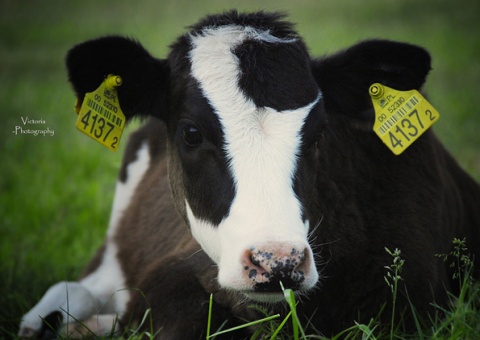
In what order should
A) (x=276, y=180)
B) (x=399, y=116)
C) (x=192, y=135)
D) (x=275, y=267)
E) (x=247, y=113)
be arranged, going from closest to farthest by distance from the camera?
(x=275, y=267) → (x=276, y=180) → (x=247, y=113) → (x=192, y=135) → (x=399, y=116)

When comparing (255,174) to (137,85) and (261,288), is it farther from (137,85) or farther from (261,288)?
(137,85)

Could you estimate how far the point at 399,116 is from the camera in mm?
→ 4363

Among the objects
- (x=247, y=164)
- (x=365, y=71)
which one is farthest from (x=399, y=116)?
(x=247, y=164)

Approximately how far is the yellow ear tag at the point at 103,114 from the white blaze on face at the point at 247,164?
1.72 feet

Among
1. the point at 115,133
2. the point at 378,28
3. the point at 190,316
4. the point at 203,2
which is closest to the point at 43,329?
the point at 190,316

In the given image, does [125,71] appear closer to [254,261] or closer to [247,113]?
[247,113]

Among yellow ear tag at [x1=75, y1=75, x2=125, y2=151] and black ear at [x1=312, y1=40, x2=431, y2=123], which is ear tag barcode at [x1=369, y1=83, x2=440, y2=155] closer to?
black ear at [x1=312, y1=40, x2=431, y2=123]

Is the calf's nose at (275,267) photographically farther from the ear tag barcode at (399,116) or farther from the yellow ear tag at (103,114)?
the yellow ear tag at (103,114)

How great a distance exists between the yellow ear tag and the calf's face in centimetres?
37

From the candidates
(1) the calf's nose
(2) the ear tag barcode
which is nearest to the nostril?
(1) the calf's nose

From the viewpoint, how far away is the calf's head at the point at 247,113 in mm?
3441

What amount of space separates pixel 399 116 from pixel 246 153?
1100 mm

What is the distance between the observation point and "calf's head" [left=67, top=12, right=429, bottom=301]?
344cm

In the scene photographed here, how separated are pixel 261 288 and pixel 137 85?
154 centimetres
